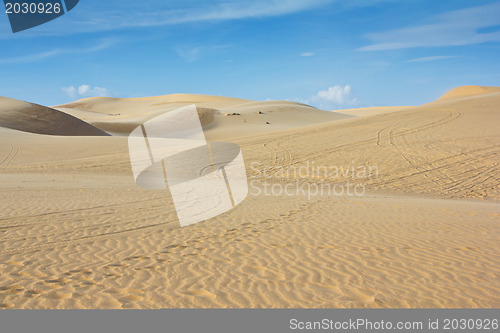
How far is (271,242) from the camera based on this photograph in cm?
689

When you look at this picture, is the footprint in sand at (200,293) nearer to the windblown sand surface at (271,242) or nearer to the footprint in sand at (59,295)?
the windblown sand surface at (271,242)

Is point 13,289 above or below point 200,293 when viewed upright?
above

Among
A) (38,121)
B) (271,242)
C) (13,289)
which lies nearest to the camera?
(13,289)

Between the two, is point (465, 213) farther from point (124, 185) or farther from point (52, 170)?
point (52, 170)

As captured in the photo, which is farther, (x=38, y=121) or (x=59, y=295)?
(x=38, y=121)

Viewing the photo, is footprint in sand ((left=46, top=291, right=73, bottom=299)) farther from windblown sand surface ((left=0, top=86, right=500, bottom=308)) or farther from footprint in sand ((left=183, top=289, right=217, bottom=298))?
footprint in sand ((left=183, top=289, right=217, bottom=298))

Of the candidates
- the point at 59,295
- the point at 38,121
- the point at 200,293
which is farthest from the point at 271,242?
the point at 38,121

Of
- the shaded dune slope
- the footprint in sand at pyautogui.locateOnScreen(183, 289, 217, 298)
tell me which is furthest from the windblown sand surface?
the shaded dune slope

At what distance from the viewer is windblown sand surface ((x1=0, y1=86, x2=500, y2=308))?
4586mm

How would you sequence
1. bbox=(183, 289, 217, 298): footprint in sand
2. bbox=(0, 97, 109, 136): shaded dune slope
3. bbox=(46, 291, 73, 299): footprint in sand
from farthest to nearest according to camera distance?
bbox=(0, 97, 109, 136): shaded dune slope
bbox=(183, 289, 217, 298): footprint in sand
bbox=(46, 291, 73, 299): footprint in sand

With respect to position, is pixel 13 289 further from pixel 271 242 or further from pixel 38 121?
pixel 38 121

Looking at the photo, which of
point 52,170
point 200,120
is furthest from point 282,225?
point 200,120

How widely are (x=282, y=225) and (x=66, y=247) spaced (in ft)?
13.3

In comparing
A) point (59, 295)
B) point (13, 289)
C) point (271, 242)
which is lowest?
point (271, 242)
